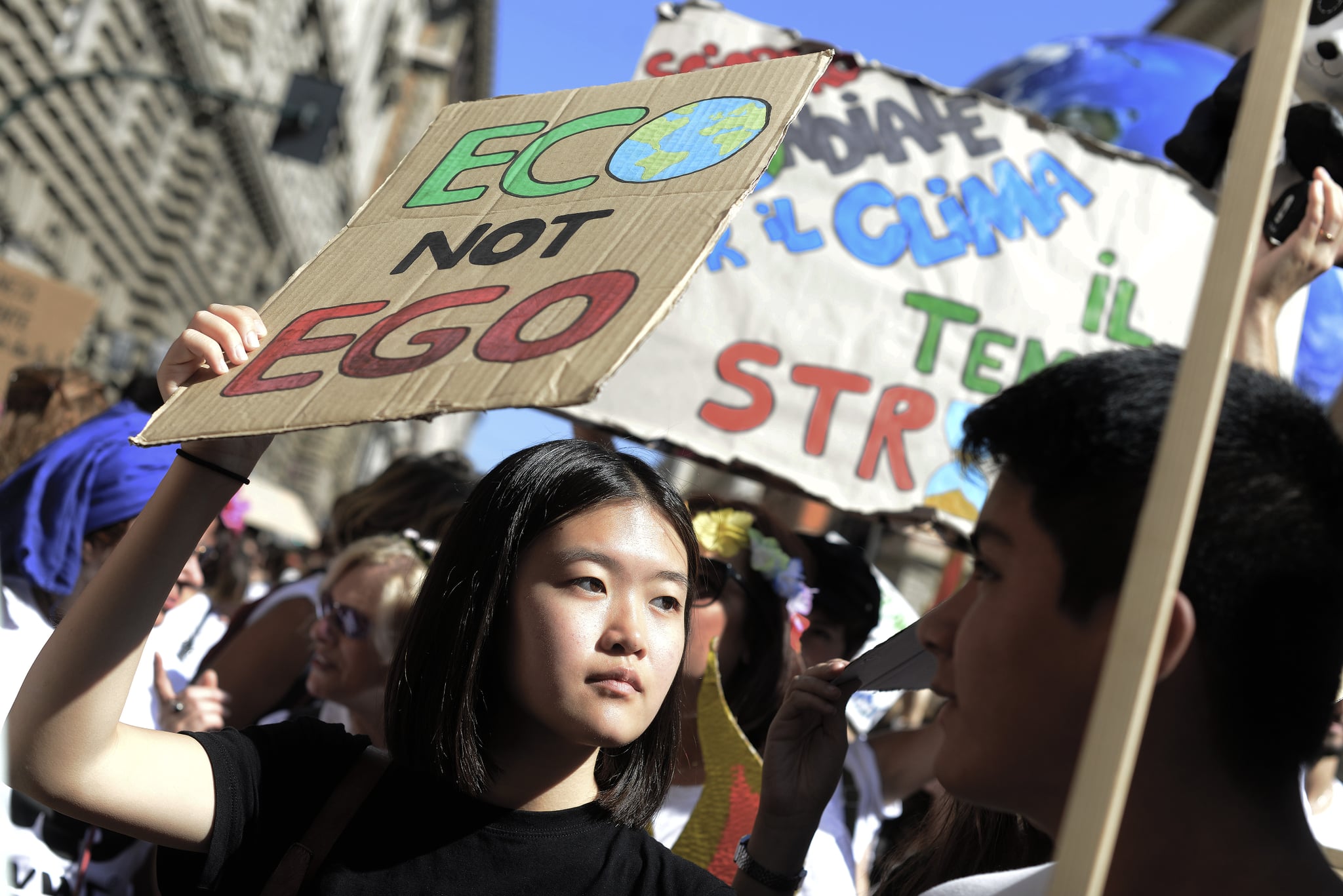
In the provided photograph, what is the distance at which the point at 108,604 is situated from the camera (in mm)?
1301

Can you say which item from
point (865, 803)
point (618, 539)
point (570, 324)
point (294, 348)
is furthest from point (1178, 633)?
point (865, 803)

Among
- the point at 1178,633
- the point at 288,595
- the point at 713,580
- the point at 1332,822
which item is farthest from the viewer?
the point at 288,595

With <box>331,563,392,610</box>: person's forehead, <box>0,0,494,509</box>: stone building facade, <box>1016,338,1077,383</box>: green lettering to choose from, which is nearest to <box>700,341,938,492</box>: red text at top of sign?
<box>1016,338,1077,383</box>: green lettering

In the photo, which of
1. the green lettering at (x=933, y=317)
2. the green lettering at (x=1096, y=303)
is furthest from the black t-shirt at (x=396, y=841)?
the green lettering at (x=1096, y=303)

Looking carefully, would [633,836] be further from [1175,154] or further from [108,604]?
[1175,154]

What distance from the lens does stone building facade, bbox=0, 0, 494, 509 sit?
12523 mm

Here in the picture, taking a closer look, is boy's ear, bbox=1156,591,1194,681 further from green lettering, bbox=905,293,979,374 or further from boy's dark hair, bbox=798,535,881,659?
green lettering, bbox=905,293,979,374

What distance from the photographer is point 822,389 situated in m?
3.58

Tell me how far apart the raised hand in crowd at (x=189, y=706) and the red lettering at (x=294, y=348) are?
1539mm

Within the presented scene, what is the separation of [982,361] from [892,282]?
378 millimetres

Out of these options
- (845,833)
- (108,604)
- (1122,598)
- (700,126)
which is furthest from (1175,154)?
(108,604)

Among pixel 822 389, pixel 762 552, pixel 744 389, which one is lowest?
pixel 762 552

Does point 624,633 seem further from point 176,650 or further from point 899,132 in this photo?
point 899,132

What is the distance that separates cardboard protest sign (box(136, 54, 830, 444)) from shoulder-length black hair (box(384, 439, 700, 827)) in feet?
1.31
